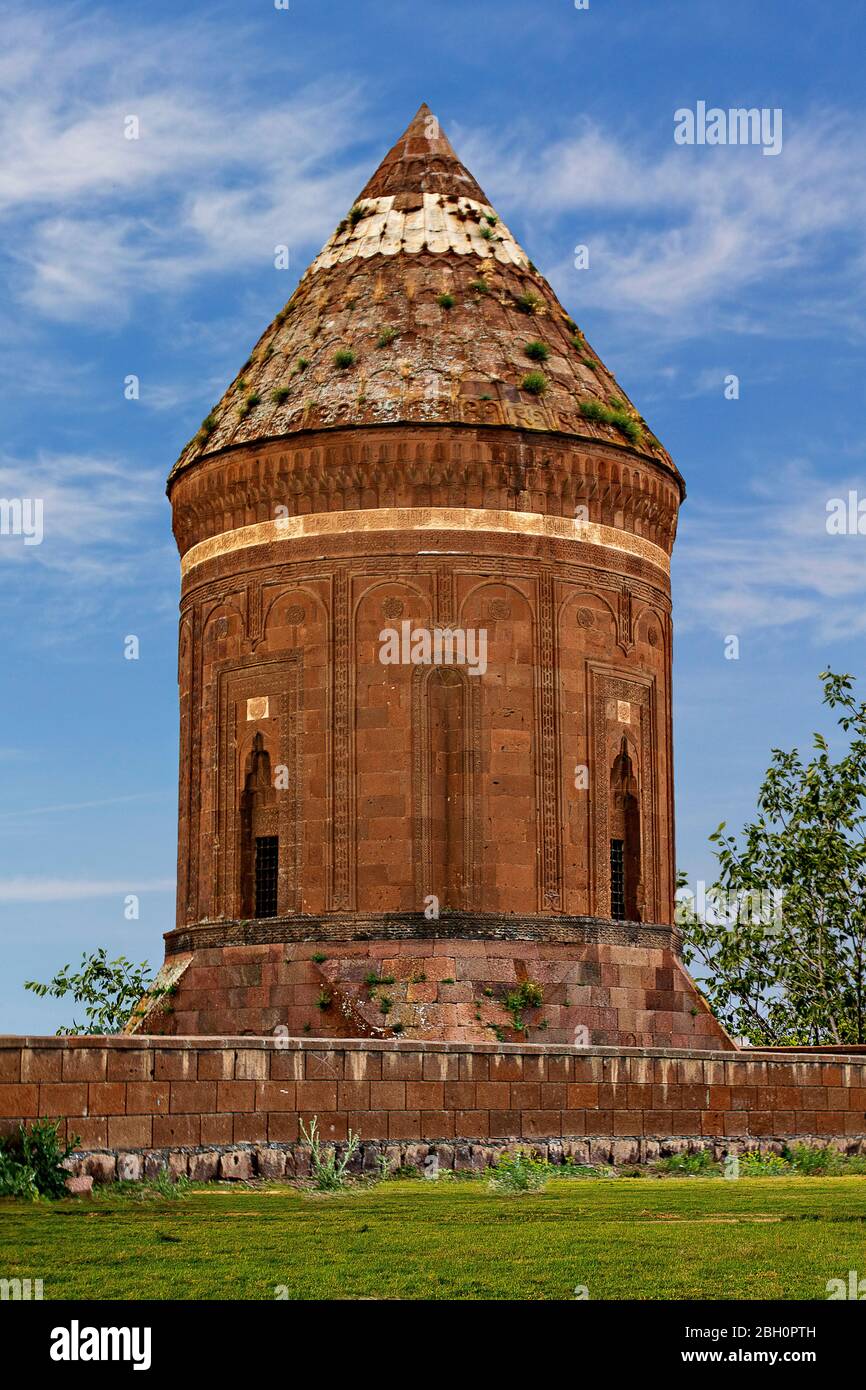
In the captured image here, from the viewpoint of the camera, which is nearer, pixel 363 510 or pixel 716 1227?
pixel 716 1227

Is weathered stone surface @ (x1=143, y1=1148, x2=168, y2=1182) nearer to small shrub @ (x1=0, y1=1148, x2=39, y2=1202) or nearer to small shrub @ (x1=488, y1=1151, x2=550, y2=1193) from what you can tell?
small shrub @ (x1=0, y1=1148, x2=39, y2=1202)

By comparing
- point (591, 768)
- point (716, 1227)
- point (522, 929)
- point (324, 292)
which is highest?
point (324, 292)

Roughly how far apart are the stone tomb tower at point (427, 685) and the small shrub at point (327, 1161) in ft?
23.4

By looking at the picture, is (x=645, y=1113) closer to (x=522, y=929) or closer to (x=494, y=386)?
(x=522, y=929)

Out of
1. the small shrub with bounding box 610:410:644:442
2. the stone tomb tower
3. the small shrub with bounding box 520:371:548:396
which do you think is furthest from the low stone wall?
the small shrub with bounding box 520:371:548:396

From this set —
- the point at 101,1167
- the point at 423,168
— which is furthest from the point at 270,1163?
the point at 423,168

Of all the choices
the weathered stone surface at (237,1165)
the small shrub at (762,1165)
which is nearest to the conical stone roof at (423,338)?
the small shrub at (762,1165)

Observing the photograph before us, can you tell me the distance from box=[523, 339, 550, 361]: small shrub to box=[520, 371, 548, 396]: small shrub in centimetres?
50

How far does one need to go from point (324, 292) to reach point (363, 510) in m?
4.09

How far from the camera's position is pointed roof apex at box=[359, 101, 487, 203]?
31.2 meters

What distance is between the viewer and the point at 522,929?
1062 inches

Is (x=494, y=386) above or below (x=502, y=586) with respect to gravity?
above
